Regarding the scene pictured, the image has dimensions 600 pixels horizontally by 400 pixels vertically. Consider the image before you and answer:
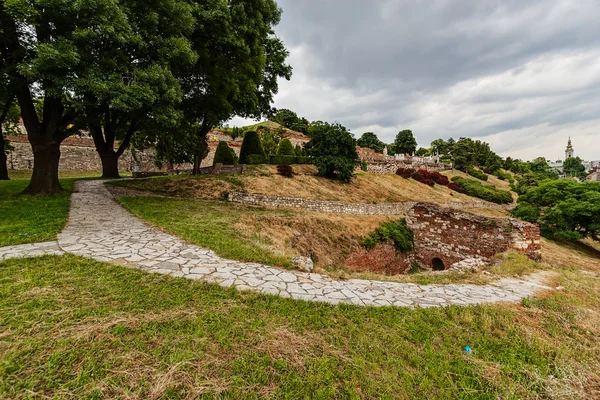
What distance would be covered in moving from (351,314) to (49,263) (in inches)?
199

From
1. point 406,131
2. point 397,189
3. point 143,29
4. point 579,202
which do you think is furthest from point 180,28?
point 406,131

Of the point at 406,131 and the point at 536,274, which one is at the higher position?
the point at 406,131

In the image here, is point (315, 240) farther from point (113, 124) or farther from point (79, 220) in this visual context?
point (113, 124)

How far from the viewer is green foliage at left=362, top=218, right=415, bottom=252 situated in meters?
12.4

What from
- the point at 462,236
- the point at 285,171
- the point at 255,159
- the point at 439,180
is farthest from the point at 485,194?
the point at 255,159

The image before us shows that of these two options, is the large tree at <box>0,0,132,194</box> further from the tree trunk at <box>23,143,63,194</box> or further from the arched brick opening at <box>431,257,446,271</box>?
the arched brick opening at <box>431,257,446,271</box>

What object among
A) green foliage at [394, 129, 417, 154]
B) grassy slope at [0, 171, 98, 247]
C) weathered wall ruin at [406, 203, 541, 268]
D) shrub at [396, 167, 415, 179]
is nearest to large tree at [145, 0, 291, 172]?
grassy slope at [0, 171, 98, 247]

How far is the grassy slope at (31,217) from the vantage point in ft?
17.7

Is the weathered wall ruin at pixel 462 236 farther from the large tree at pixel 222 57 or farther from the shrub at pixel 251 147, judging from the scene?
the shrub at pixel 251 147

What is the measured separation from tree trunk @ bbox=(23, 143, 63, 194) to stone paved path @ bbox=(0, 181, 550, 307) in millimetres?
6928

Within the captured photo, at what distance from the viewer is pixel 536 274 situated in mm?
6312

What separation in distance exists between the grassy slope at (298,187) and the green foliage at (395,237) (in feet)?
17.9

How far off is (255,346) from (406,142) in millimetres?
68352

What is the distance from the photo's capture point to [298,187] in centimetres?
1792
